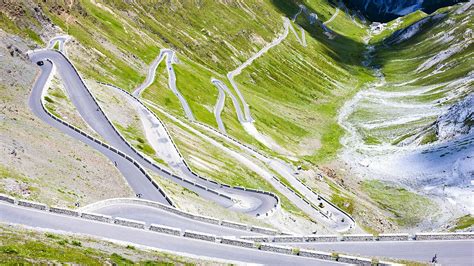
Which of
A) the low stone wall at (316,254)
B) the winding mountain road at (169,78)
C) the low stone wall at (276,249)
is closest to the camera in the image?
the low stone wall at (316,254)

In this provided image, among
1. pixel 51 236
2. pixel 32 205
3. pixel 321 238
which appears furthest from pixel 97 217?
pixel 321 238

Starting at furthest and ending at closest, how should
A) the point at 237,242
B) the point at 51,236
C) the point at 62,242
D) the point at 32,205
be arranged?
the point at 32,205
the point at 237,242
the point at 51,236
the point at 62,242

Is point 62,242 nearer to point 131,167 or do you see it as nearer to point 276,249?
point 276,249

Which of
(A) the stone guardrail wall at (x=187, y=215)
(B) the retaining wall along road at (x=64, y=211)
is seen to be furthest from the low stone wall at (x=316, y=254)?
(B) the retaining wall along road at (x=64, y=211)

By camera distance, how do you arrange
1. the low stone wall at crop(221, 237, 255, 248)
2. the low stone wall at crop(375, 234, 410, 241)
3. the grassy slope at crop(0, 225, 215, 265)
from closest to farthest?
the grassy slope at crop(0, 225, 215, 265), the low stone wall at crop(221, 237, 255, 248), the low stone wall at crop(375, 234, 410, 241)

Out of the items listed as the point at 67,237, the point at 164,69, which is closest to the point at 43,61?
the point at 164,69

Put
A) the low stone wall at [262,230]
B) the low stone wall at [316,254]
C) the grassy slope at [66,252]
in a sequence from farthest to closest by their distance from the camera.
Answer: the low stone wall at [262,230] < the low stone wall at [316,254] < the grassy slope at [66,252]

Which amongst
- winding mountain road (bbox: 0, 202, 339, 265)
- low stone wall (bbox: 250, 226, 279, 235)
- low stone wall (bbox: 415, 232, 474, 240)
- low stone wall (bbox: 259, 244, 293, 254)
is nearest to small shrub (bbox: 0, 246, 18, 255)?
winding mountain road (bbox: 0, 202, 339, 265)

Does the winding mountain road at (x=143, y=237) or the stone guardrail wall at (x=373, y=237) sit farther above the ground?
the stone guardrail wall at (x=373, y=237)

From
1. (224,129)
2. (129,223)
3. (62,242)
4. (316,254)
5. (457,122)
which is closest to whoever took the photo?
(62,242)

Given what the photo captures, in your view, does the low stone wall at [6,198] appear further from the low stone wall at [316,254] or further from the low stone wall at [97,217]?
the low stone wall at [316,254]

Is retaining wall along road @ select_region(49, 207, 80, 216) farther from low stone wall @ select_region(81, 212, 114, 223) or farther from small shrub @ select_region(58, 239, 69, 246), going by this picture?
small shrub @ select_region(58, 239, 69, 246)
